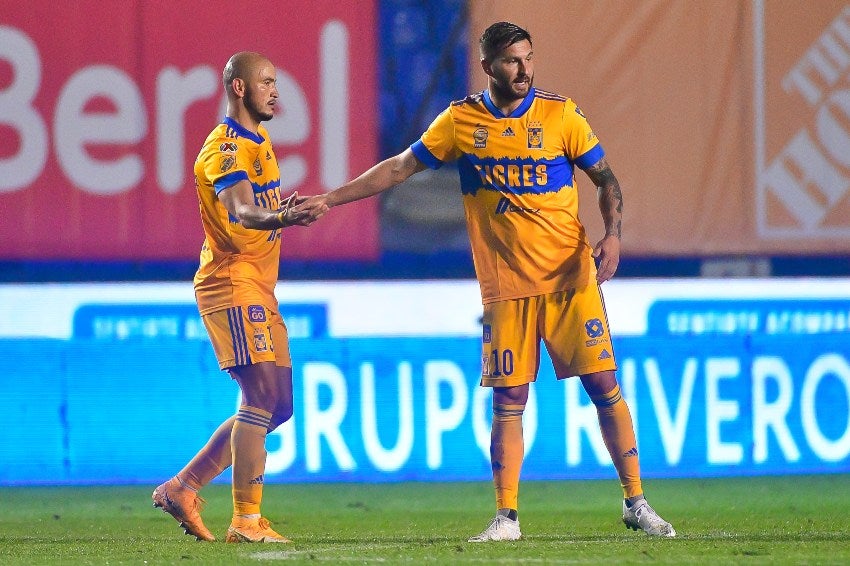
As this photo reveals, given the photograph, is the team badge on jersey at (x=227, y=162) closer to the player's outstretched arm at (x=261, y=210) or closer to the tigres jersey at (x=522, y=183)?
the player's outstretched arm at (x=261, y=210)

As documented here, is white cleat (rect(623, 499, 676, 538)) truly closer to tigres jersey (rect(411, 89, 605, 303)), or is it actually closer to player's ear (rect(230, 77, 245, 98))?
tigres jersey (rect(411, 89, 605, 303))

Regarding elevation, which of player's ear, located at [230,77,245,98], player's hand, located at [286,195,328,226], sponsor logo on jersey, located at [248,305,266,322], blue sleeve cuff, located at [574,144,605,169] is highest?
player's ear, located at [230,77,245,98]

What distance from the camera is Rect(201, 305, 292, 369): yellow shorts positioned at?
219 inches

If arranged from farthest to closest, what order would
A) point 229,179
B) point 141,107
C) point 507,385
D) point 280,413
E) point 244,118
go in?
1. point 141,107
2. point 280,413
3. point 244,118
4. point 507,385
5. point 229,179

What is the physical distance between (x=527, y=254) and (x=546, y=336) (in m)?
0.30

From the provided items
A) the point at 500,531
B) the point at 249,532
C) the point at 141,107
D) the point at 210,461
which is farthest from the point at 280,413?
the point at 141,107

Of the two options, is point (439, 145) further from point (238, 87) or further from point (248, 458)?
point (248, 458)

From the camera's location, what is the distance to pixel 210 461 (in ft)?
→ 19.1

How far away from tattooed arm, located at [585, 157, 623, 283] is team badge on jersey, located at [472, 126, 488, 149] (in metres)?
0.39

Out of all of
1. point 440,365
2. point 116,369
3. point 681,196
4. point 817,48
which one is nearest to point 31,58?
point 116,369

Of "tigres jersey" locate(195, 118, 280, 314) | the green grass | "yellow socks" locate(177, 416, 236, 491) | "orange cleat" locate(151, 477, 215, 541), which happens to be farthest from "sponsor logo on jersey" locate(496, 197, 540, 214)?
"orange cleat" locate(151, 477, 215, 541)

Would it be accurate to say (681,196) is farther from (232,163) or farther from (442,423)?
(232,163)

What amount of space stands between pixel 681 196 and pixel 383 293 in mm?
1918

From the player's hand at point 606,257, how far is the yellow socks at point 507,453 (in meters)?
0.54
